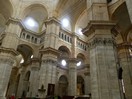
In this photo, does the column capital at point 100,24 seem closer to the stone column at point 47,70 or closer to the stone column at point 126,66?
the stone column at point 126,66

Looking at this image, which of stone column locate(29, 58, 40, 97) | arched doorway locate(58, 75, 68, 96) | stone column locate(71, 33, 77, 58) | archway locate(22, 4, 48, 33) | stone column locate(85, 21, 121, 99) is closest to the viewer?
stone column locate(85, 21, 121, 99)

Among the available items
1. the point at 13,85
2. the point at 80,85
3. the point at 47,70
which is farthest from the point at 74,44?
the point at 13,85

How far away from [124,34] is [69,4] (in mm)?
9830

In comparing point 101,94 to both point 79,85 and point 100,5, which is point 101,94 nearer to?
point 100,5

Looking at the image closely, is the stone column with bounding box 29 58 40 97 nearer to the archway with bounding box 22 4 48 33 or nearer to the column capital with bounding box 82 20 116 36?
the archway with bounding box 22 4 48 33

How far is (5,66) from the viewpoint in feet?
58.0

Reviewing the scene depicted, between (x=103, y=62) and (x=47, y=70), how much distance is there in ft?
25.8

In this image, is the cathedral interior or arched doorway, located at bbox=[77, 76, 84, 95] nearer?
the cathedral interior

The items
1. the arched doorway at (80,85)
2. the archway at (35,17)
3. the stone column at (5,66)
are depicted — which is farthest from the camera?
the arched doorway at (80,85)

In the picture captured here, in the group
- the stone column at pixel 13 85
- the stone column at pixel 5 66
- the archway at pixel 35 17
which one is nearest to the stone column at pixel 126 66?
the archway at pixel 35 17

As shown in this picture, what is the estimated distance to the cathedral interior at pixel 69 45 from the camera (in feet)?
36.4

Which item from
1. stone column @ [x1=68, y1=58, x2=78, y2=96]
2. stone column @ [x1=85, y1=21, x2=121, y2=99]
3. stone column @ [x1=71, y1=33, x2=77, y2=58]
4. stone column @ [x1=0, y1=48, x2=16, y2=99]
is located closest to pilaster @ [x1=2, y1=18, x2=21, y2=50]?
stone column @ [x1=0, y1=48, x2=16, y2=99]

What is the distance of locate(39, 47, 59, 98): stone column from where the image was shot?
52.1 ft

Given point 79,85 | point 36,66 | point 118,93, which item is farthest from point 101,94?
point 79,85
